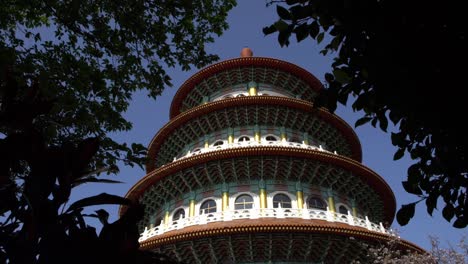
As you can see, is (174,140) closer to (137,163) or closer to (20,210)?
(137,163)

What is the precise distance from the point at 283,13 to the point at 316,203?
21.8m

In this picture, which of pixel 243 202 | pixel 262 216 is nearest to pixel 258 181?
pixel 243 202

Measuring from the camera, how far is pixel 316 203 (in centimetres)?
2583

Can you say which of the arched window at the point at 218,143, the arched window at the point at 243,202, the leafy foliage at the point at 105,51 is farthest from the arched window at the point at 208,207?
the leafy foliage at the point at 105,51

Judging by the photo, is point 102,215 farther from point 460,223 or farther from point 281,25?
point 460,223

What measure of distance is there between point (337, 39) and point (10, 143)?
3891 mm

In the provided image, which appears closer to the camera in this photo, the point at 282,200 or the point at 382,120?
the point at 382,120

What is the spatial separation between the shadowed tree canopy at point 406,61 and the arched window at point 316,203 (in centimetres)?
2015

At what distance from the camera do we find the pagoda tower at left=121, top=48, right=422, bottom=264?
2105 centimetres

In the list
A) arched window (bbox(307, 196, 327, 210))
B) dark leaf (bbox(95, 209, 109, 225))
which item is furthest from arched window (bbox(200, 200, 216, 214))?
dark leaf (bbox(95, 209, 109, 225))

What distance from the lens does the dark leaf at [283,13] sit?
507 centimetres

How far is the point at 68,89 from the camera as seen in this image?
27.6 ft

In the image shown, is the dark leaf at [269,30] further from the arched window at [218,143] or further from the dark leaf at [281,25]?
the arched window at [218,143]

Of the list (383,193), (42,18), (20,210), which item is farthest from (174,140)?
(20,210)
